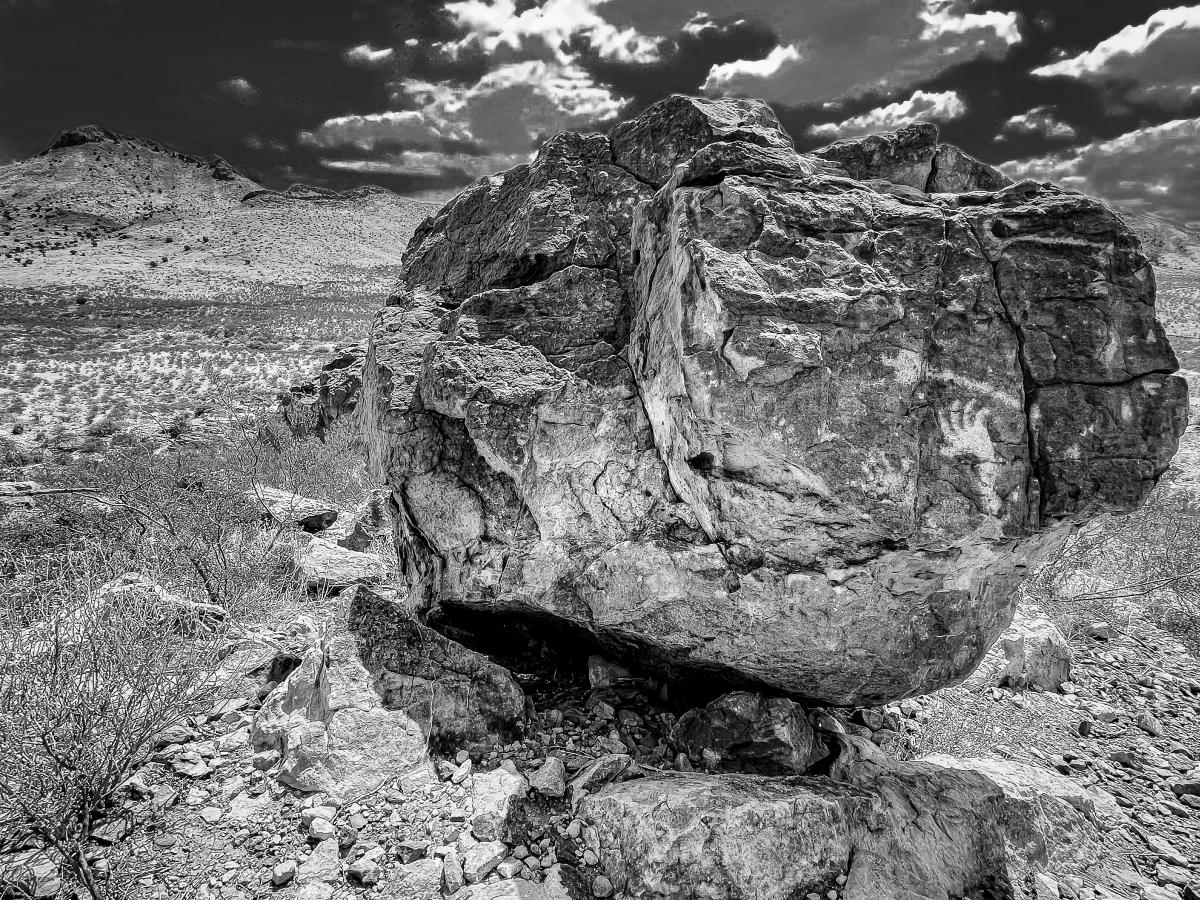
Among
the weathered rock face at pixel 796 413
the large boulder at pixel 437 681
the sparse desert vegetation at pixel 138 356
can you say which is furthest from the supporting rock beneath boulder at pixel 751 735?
the sparse desert vegetation at pixel 138 356

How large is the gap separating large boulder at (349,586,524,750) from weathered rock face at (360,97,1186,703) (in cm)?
40

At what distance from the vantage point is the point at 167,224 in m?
75.2

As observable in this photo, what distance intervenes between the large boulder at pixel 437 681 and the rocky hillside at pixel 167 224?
48.8m

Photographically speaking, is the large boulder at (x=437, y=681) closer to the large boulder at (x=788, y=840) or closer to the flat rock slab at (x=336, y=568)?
the large boulder at (x=788, y=840)

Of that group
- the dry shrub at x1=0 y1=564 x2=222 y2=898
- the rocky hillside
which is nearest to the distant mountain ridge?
the dry shrub at x1=0 y1=564 x2=222 y2=898

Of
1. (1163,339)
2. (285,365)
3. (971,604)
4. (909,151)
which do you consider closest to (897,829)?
(971,604)

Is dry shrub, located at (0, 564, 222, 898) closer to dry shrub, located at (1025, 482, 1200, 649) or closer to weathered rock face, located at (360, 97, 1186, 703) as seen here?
weathered rock face, located at (360, 97, 1186, 703)

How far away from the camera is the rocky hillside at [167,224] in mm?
49594

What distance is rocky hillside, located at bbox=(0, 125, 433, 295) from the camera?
49.6m

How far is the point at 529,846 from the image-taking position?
3088 mm

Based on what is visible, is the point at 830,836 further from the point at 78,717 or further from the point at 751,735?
the point at 78,717

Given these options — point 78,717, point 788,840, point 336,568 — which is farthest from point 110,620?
point 788,840

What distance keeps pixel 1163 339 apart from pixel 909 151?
1823 millimetres

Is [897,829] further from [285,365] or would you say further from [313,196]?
[313,196]
